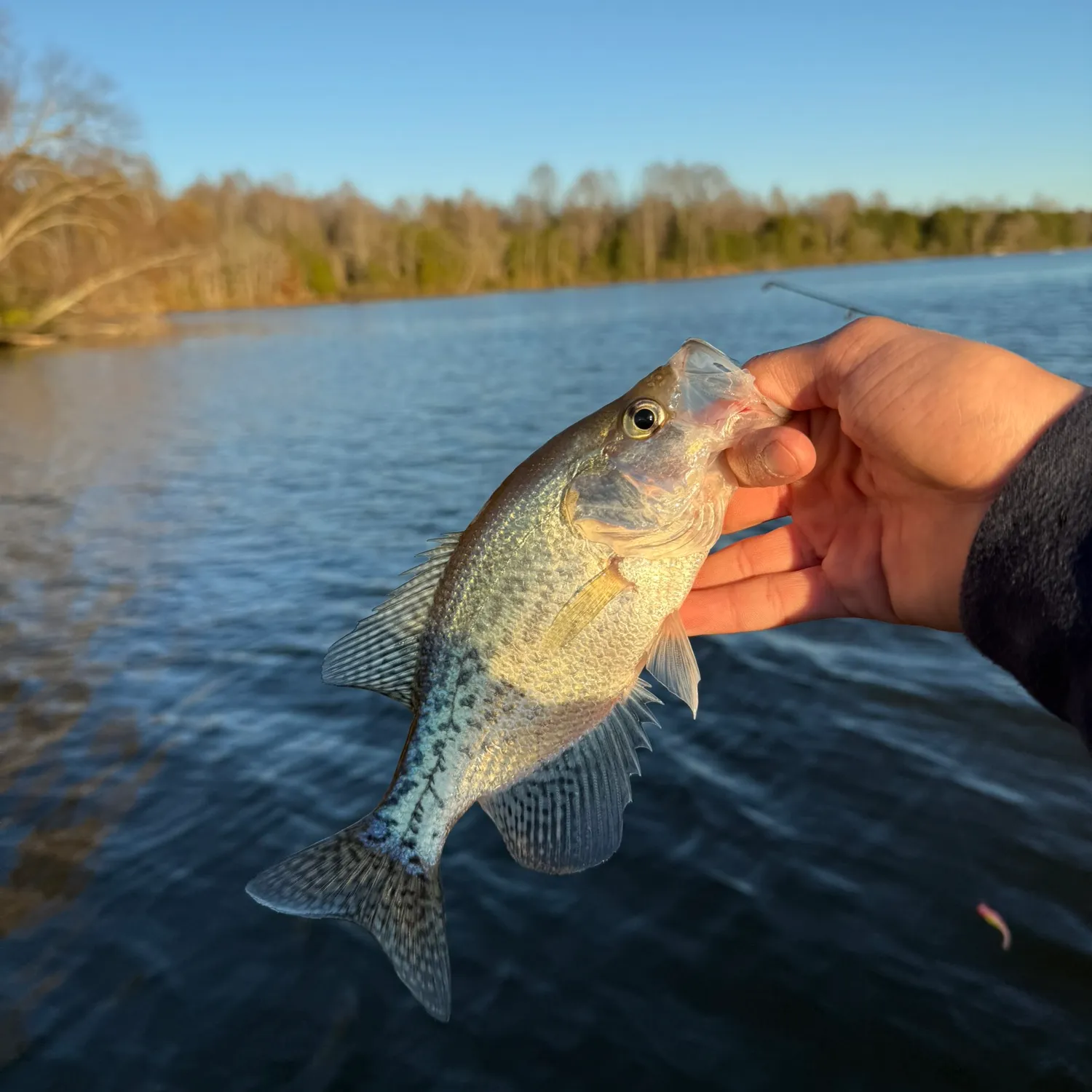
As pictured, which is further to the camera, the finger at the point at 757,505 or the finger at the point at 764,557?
the finger at the point at 764,557

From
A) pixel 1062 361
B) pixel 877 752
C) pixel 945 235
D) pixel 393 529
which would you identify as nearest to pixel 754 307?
pixel 1062 361

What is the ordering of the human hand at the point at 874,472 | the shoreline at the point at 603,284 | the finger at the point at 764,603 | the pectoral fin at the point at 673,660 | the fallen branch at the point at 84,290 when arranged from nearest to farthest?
the human hand at the point at 874,472 < the pectoral fin at the point at 673,660 < the finger at the point at 764,603 < the fallen branch at the point at 84,290 < the shoreline at the point at 603,284

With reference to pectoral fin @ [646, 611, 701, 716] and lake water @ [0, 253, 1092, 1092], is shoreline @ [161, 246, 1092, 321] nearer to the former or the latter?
lake water @ [0, 253, 1092, 1092]

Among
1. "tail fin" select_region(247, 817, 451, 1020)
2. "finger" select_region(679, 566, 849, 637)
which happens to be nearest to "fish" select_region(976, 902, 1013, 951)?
"finger" select_region(679, 566, 849, 637)

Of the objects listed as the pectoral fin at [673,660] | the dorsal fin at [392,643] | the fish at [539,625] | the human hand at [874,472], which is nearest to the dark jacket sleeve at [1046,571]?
the human hand at [874,472]

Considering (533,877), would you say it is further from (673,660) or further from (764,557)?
(673,660)

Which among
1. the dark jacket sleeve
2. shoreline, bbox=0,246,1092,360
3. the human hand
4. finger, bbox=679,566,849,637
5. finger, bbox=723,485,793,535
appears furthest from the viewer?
shoreline, bbox=0,246,1092,360

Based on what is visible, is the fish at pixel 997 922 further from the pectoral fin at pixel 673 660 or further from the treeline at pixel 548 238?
the treeline at pixel 548 238
